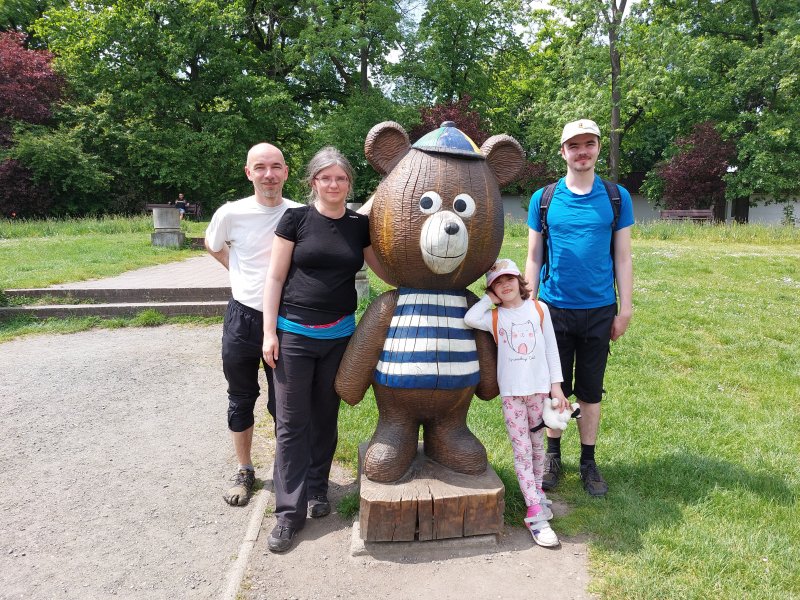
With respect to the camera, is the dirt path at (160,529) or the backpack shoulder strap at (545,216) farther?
the backpack shoulder strap at (545,216)

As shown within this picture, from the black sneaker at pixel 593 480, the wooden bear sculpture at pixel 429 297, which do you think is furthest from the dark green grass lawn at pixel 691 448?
the wooden bear sculpture at pixel 429 297

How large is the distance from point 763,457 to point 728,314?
163 inches

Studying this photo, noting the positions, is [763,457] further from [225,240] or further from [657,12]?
[657,12]

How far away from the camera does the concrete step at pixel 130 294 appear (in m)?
8.10

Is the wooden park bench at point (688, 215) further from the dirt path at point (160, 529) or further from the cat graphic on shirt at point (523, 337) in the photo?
the cat graphic on shirt at point (523, 337)

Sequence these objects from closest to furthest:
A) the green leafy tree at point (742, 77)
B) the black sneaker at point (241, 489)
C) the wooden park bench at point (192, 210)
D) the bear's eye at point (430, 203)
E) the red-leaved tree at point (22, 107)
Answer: the bear's eye at point (430, 203), the black sneaker at point (241, 489), the green leafy tree at point (742, 77), the red-leaved tree at point (22, 107), the wooden park bench at point (192, 210)

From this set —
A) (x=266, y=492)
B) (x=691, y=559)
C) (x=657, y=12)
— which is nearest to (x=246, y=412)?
(x=266, y=492)

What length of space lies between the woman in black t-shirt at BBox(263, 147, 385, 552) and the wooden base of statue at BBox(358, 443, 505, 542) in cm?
42

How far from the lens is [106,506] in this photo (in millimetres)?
3246

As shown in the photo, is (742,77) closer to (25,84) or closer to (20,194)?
(25,84)

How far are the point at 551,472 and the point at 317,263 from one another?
76.9 inches

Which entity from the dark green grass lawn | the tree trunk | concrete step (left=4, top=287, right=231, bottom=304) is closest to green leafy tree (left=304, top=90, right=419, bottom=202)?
the tree trunk

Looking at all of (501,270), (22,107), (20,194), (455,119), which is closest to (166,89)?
(22,107)

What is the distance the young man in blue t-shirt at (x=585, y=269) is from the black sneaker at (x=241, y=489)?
5.95ft
